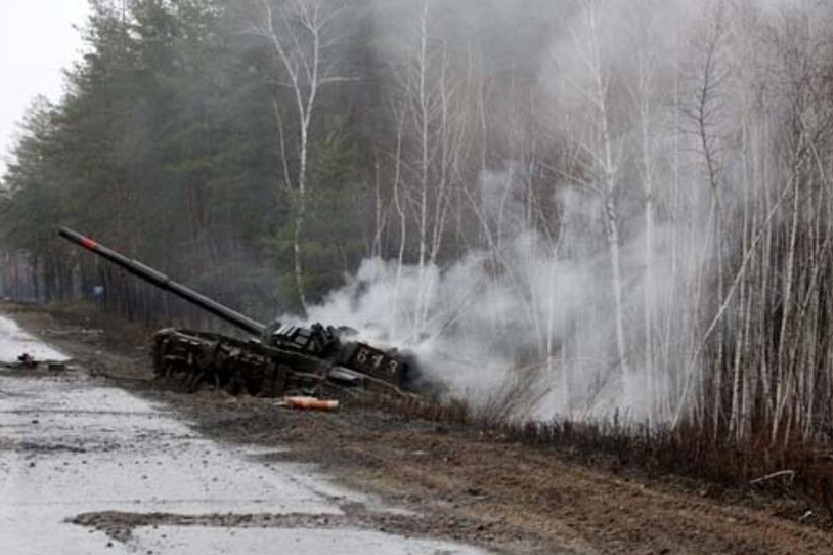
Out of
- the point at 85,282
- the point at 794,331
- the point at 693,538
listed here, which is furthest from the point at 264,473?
the point at 85,282

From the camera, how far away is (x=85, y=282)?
57.1 m

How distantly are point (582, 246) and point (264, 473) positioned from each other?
10593mm

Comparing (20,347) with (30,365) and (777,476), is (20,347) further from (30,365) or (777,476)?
(777,476)

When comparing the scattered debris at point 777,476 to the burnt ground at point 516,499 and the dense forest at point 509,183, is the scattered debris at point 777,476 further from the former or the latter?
the dense forest at point 509,183

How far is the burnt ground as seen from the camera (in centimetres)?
683

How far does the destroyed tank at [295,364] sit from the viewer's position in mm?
16516

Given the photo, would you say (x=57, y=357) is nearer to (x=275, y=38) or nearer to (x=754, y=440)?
(x=275, y=38)

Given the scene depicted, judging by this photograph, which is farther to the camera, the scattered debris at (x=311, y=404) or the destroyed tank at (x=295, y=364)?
the destroyed tank at (x=295, y=364)

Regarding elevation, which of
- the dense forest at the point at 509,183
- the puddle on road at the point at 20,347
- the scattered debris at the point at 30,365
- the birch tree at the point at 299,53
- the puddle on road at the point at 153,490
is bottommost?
the puddle on road at the point at 153,490

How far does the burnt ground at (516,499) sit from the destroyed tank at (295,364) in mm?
3317

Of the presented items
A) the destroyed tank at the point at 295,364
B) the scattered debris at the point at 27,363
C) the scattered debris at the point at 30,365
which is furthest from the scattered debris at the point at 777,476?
the scattered debris at the point at 27,363

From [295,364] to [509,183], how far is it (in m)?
7.96

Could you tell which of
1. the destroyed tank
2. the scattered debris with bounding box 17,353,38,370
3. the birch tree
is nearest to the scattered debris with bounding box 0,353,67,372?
the scattered debris with bounding box 17,353,38,370

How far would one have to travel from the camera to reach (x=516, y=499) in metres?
8.11
